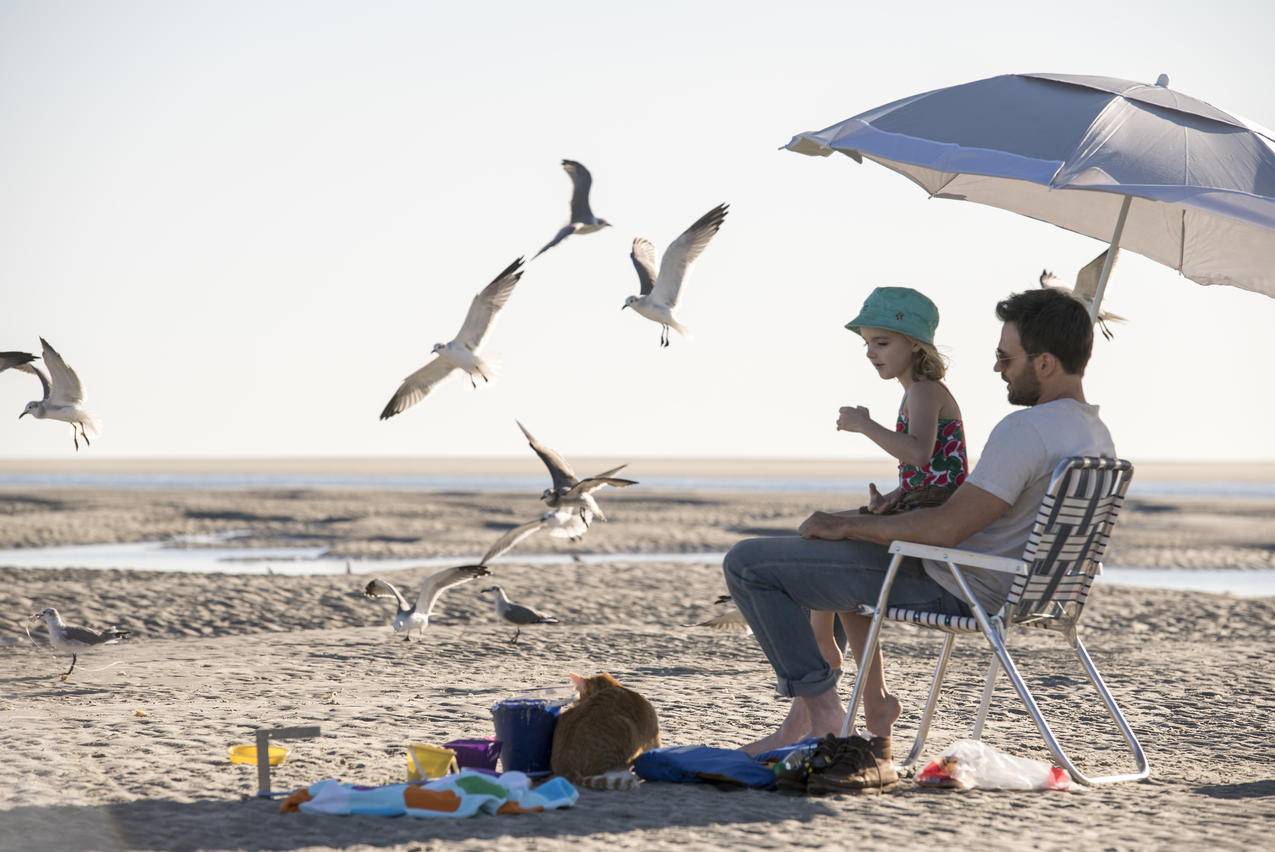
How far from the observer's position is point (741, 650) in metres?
9.20

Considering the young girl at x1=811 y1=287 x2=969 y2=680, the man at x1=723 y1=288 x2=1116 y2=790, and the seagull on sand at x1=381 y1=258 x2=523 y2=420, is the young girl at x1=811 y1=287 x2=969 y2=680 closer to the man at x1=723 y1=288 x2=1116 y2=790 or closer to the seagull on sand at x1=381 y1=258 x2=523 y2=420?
the man at x1=723 y1=288 x2=1116 y2=790

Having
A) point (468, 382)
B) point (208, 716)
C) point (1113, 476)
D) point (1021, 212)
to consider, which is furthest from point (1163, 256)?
point (468, 382)

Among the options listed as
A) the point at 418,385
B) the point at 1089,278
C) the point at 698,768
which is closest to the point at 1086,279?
the point at 1089,278

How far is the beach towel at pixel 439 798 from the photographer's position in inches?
170

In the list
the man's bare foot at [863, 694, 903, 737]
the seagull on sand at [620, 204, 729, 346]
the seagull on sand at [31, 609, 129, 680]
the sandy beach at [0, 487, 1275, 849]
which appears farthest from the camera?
the seagull on sand at [620, 204, 729, 346]

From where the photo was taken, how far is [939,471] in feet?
16.3

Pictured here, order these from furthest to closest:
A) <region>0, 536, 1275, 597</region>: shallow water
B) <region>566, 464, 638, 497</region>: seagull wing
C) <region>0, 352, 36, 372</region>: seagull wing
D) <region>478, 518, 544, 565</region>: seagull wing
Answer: <region>0, 536, 1275, 597</region>: shallow water, <region>0, 352, 36, 372</region>: seagull wing, <region>478, 518, 544, 565</region>: seagull wing, <region>566, 464, 638, 497</region>: seagull wing

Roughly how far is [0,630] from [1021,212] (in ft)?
23.4

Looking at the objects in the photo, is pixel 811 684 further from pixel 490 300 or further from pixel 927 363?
pixel 490 300

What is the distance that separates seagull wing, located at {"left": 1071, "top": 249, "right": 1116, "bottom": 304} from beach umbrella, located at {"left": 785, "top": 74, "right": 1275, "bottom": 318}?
550mm

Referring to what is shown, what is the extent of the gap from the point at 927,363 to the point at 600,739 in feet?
5.22

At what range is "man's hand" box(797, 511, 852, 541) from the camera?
4.78 m

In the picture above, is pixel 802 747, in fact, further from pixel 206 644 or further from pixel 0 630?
pixel 0 630

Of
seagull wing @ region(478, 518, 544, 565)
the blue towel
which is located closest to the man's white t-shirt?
the blue towel
